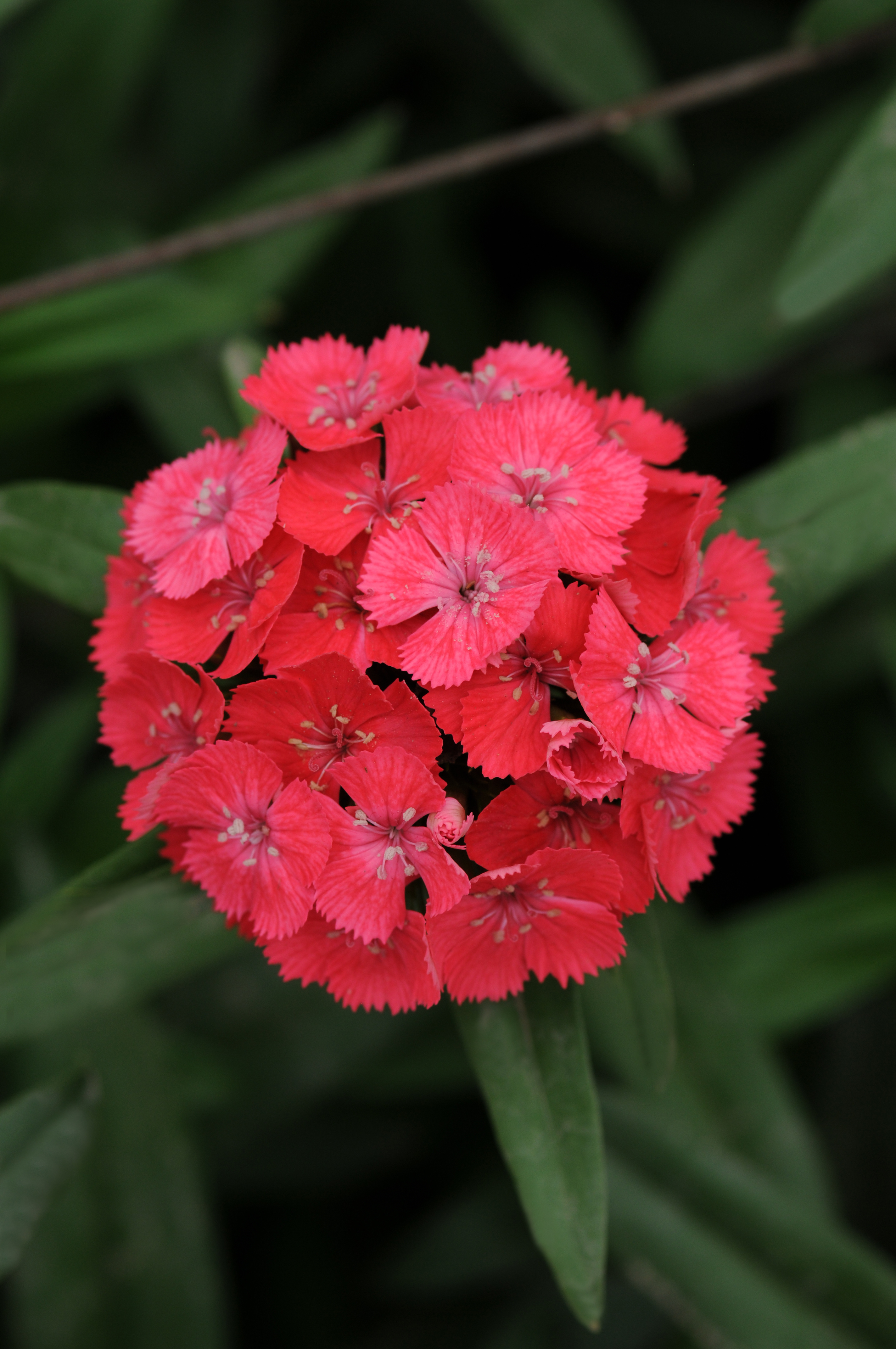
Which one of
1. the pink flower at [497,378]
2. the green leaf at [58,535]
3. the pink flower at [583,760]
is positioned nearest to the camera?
the pink flower at [583,760]

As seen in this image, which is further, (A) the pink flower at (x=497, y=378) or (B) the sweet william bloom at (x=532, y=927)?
(A) the pink flower at (x=497, y=378)

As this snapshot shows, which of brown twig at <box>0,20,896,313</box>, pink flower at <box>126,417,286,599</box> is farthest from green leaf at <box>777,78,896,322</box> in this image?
pink flower at <box>126,417,286,599</box>

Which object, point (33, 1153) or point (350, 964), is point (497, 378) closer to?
point (350, 964)

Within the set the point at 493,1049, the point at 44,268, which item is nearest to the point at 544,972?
the point at 493,1049

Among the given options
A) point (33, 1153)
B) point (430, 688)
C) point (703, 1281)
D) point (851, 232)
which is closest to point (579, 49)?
point (851, 232)

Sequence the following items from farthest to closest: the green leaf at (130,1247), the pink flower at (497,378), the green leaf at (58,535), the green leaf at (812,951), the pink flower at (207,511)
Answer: the green leaf at (812,951) → the green leaf at (130,1247) → the green leaf at (58,535) → the pink flower at (497,378) → the pink flower at (207,511)

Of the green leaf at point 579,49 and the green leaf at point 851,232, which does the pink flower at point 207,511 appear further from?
the green leaf at point 579,49

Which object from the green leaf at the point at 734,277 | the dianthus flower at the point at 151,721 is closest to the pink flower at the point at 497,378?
the dianthus flower at the point at 151,721
